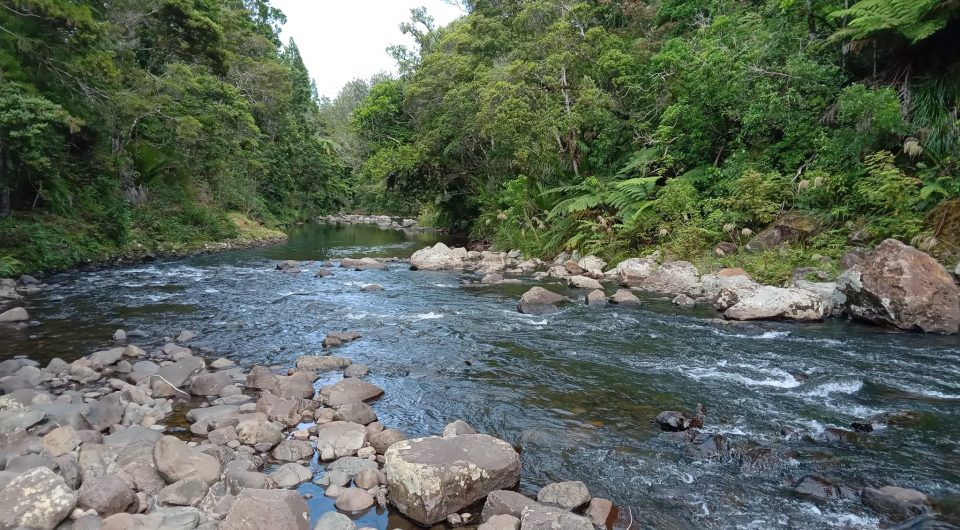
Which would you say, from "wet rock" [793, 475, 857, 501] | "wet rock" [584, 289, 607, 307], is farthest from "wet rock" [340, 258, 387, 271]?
"wet rock" [793, 475, 857, 501]

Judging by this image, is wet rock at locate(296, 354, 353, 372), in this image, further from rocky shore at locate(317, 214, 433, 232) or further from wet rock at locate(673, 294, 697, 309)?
rocky shore at locate(317, 214, 433, 232)

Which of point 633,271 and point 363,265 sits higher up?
point 633,271

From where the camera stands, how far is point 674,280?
13.5 metres

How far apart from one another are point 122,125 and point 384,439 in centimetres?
1751

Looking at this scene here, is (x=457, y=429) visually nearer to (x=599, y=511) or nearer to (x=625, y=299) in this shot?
(x=599, y=511)

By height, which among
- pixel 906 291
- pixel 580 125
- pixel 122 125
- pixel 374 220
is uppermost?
pixel 580 125

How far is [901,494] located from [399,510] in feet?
12.4

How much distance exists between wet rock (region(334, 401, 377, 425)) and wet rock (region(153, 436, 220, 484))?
1.37 m

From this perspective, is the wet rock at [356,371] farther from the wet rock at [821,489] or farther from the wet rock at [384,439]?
the wet rock at [821,489]

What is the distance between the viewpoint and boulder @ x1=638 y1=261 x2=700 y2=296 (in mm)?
13112

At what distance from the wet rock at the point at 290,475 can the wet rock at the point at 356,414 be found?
39.0 inches

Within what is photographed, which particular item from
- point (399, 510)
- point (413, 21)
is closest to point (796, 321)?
point (399, 510)

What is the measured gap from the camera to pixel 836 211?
12219 millimetres

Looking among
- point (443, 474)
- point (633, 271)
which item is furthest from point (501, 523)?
point (633, 271)
